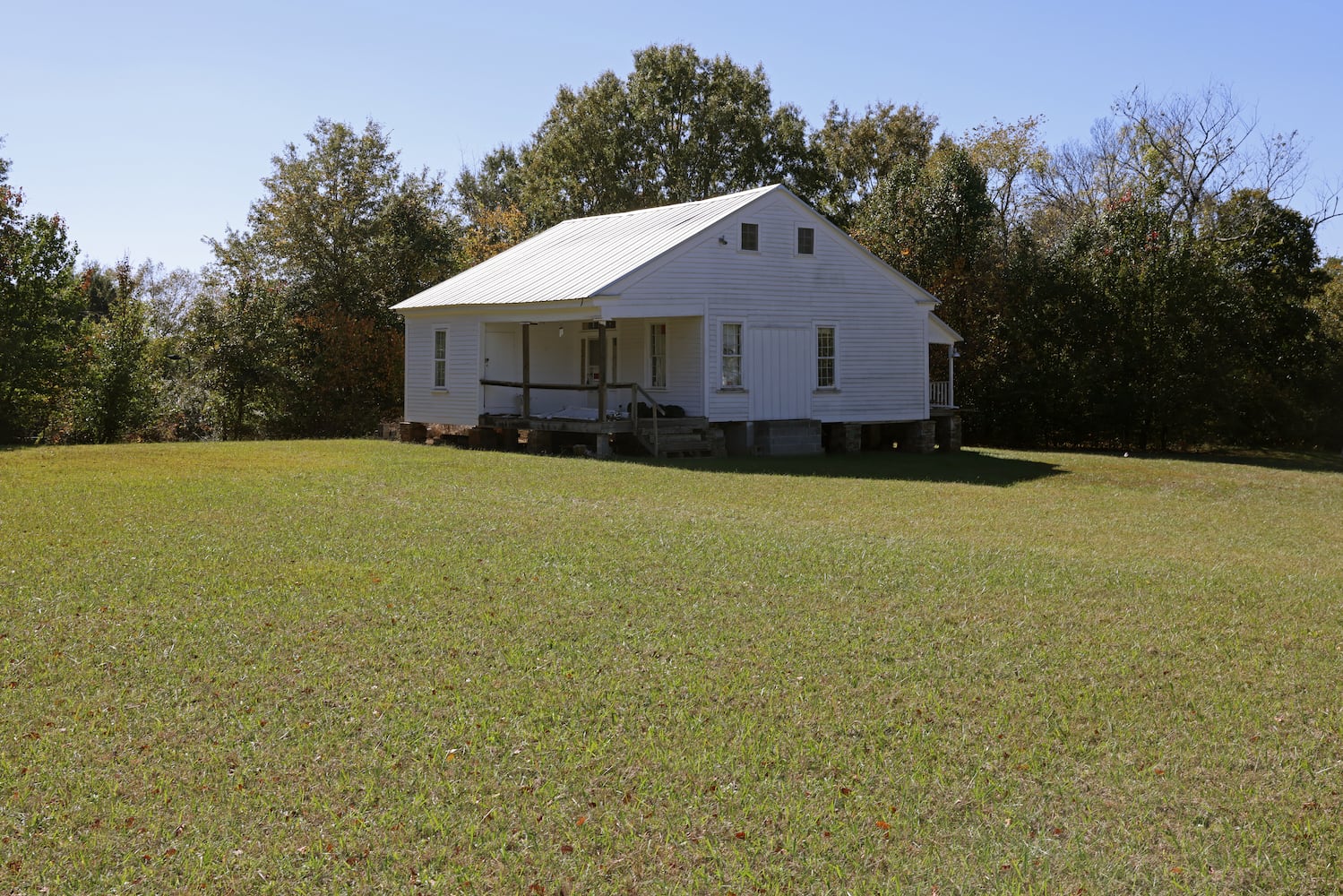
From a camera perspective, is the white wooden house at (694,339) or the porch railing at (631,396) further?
the white wooden house at (694,339)

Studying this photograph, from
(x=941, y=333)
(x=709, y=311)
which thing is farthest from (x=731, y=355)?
(x=941, y=333)

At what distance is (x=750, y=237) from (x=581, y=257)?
12.6 ft

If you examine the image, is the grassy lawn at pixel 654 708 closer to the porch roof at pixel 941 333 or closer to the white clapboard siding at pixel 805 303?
the white clapboard siding at pixel 805 303

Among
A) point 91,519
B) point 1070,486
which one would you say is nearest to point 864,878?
point 91,519

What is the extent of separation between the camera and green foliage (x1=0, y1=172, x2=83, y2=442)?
89.9 ft

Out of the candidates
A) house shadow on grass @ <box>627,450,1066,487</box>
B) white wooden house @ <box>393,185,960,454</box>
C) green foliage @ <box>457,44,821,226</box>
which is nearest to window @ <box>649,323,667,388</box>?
white wooden house @ <box>393,185,960,454</box>

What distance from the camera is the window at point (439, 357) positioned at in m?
27.4

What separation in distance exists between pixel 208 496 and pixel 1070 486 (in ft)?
42.5

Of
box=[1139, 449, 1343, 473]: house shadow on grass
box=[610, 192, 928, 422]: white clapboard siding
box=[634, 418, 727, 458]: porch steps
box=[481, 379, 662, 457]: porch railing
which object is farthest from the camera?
box=[1139, 449, 1343, 473]: house shadow on grass

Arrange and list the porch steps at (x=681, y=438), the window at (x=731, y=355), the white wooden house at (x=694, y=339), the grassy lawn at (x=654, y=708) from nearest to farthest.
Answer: the grassy lawn at (x=654, y=708)
the porch steps at (x=681, y=438)
the white wooden house at (x=694, y=339)
the window at (x=731, y=355)

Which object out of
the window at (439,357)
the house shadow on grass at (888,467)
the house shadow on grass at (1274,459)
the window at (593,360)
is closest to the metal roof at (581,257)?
the window at (439,357)

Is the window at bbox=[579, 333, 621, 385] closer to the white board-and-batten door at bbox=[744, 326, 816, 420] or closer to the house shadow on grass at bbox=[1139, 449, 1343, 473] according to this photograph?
the white board-and-batten door at bbox=[744, 326, 816, 420]

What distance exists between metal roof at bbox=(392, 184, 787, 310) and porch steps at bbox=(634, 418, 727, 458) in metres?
2.82

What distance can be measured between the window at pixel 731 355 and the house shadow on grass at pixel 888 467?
5.66ft
